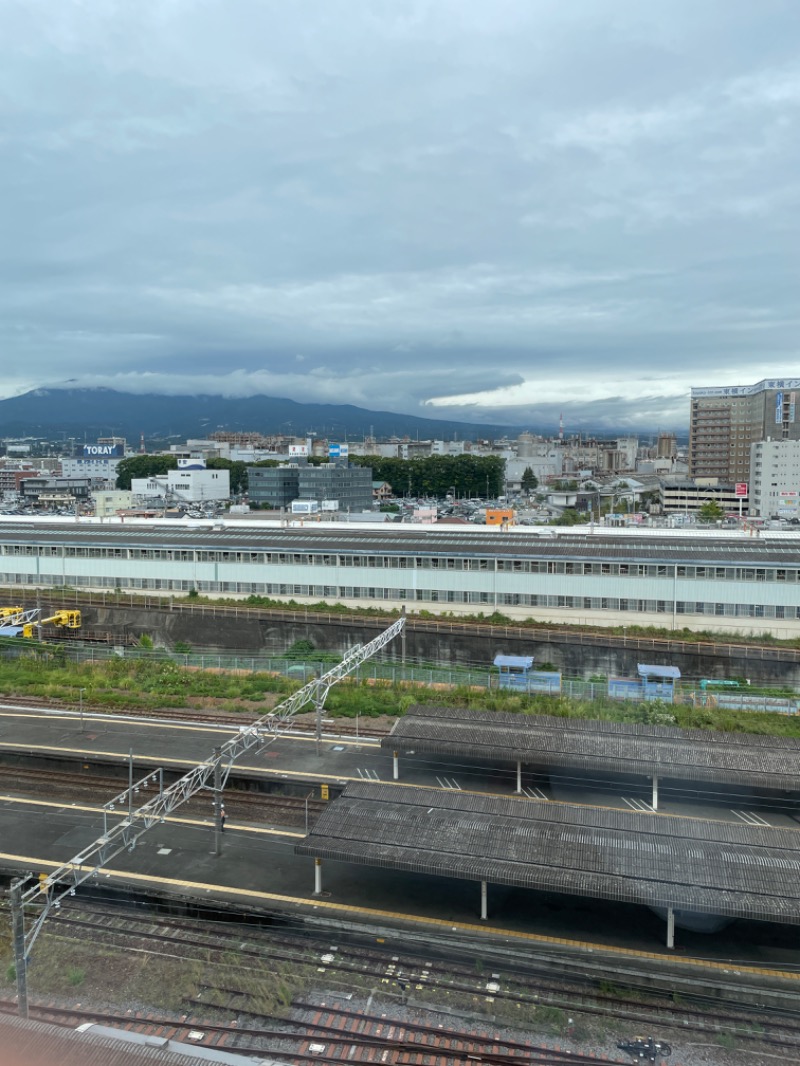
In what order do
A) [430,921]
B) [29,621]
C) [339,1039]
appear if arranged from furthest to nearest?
1. [29,621]
2. [430,921]
3. [339,1039]

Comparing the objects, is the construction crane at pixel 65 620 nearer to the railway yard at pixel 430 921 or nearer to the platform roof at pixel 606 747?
the railway yard at pixel 430 921

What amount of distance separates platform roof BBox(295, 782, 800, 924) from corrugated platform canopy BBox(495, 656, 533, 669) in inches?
356

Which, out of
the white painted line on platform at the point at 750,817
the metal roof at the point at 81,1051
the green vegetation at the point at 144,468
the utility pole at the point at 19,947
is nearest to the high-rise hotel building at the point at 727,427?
the green vegetation at the point at 144,468

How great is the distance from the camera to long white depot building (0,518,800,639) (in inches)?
826

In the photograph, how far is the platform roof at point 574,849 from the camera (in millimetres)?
7816

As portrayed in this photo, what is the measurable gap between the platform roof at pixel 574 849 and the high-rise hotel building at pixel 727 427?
3080 inches

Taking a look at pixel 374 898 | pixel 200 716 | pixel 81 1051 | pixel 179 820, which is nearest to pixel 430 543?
pixel 200 716

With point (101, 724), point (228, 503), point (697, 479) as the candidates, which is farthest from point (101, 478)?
point (101, 724)

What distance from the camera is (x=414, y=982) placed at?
7492mm

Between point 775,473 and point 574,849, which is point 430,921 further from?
point 775,473

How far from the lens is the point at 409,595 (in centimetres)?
2338

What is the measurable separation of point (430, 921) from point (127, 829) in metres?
4.17

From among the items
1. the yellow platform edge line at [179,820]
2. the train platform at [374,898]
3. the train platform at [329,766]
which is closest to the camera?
the train platform at [374,898]

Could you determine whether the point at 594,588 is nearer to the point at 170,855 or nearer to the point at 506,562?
the point at 506,562
